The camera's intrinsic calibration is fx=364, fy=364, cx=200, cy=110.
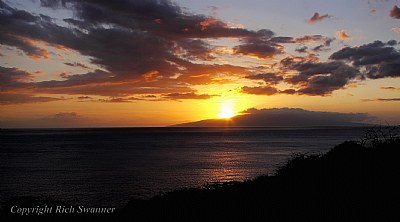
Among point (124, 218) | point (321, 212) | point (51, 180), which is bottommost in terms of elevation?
point (51, 180)

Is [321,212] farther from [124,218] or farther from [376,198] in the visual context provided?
[124,218]

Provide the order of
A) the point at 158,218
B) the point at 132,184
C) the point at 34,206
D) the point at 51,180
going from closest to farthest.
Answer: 1. the point at 158,218
2. the point at 34,206
3. the point at 132,184
4. the point at 51,180

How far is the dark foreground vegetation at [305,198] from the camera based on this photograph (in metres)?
17.4

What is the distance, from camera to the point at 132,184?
59.9 meters

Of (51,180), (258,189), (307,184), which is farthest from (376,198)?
(51,180)

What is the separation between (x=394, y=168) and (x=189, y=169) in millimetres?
59338

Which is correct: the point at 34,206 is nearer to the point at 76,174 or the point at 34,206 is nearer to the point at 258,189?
the point at 258,189

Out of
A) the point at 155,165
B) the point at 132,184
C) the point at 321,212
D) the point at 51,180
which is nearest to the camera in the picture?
the point at 321,212

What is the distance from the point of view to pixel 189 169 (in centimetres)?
7981

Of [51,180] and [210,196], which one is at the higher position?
[210,196]

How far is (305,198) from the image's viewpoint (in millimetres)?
20156

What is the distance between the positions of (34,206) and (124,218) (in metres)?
12.4

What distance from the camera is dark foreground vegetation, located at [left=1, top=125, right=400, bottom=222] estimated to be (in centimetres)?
1744

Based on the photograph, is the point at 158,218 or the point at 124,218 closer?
the point at 158,218
